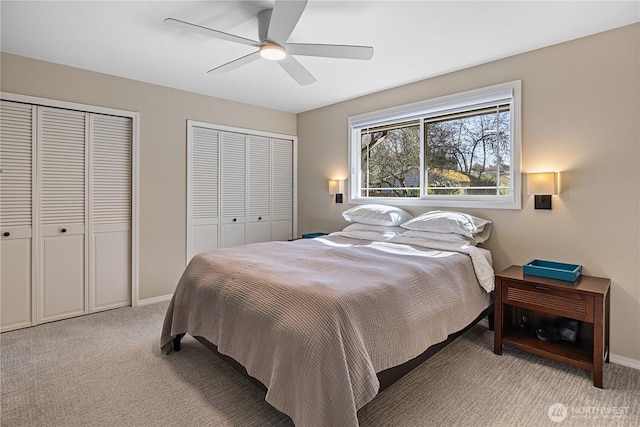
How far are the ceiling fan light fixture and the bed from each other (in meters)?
1.50

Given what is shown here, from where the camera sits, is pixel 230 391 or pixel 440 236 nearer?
pixel 230 391

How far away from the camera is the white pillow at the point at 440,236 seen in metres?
2.98

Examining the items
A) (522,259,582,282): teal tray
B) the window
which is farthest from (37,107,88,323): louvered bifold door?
(522,259,582,282): teal tray

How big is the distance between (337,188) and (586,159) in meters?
2.64

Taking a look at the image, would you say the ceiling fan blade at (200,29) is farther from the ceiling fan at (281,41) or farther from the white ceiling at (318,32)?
the white ceiling at (318,32)

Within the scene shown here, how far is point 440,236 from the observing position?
10.2 feet

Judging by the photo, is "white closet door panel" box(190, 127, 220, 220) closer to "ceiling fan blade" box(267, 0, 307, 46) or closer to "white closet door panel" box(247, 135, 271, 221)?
"white closet door panel" box(247, 135, 271, 221)

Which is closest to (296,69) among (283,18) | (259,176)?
(283,18)

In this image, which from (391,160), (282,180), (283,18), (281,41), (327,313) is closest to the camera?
(327,313)

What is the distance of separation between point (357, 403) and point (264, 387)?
577 millimetres

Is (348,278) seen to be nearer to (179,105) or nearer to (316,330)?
(316,330)

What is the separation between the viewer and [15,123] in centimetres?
298

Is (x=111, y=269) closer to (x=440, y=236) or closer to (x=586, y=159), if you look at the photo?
(x=440, y=236)

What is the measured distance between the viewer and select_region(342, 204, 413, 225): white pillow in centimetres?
360
